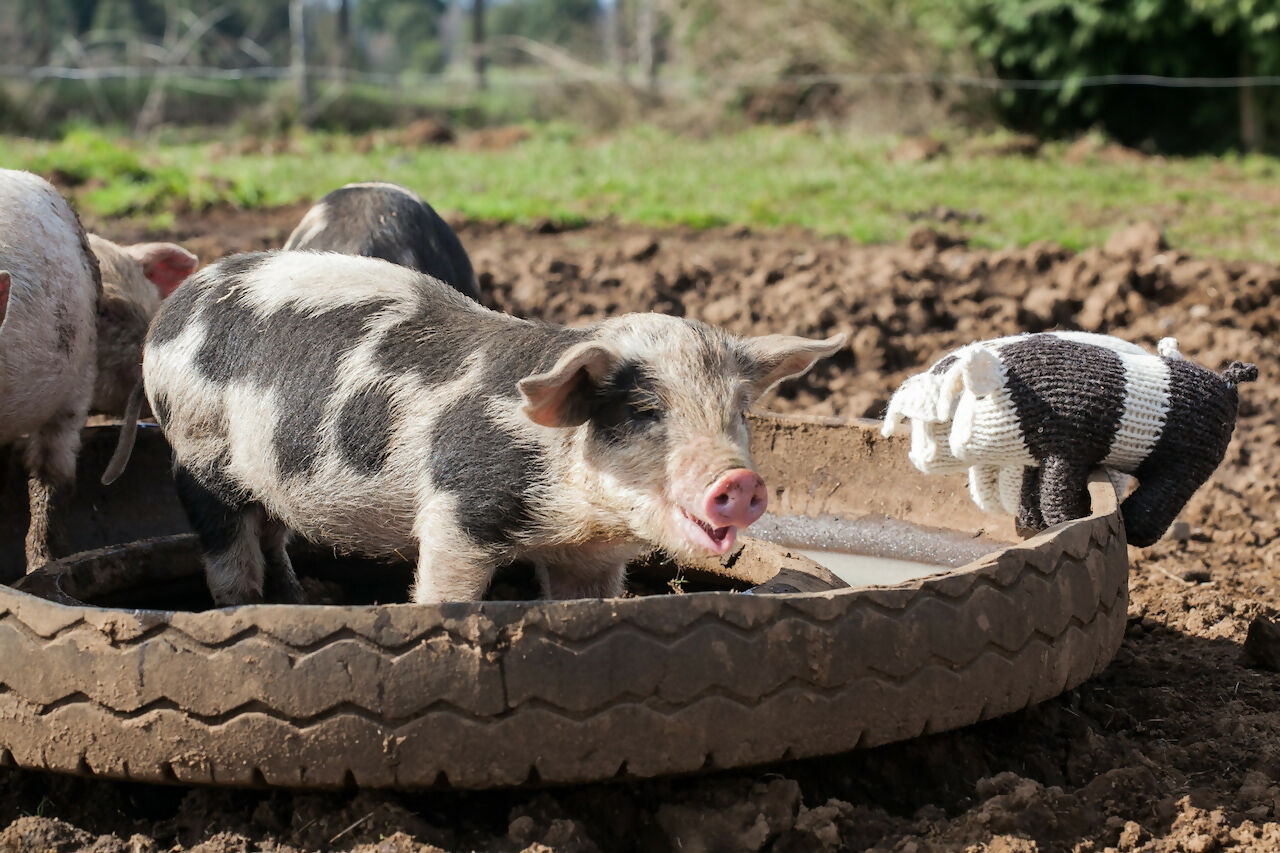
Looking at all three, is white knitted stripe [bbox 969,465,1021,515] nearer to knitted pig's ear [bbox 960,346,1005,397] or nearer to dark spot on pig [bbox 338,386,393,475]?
knitted pig's ear [bbox 960,346,1005,397]

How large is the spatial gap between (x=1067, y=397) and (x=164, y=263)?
3000mm

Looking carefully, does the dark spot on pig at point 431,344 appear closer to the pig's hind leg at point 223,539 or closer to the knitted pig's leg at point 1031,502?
the pig's hind leg at point 223,539

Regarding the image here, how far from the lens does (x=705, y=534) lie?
2605mm

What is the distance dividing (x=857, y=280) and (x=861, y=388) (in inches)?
51.5

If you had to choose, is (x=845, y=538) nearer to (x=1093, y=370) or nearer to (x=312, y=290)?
(x=1093, y=370)

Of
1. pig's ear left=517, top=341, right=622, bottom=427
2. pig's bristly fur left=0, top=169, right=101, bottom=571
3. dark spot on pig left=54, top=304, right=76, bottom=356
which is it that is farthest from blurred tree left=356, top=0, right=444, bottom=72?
pig's ear left=517, top=341, right=622, bottom=427

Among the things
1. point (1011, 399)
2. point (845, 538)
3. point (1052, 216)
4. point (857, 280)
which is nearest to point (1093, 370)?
point (1011, 399)

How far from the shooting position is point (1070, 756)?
2.70 meters

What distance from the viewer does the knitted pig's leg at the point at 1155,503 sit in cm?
318

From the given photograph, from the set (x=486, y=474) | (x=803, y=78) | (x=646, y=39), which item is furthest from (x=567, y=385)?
(x=646, y=39)

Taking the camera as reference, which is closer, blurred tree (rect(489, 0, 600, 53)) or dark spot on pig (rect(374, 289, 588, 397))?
dark spot on pig (rect(374, 289, 588, 397))

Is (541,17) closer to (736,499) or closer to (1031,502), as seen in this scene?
(1031,502)

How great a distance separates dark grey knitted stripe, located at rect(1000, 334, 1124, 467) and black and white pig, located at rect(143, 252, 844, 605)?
1.93 ft

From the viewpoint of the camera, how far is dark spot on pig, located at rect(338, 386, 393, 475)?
9.95ft
